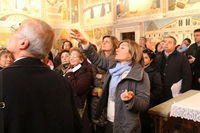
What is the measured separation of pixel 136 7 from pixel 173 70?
667cm

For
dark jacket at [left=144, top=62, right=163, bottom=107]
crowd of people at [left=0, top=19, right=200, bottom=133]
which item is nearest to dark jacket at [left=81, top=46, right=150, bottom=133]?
crowd of people at [left=0, top=19, right=200, bottom=133]

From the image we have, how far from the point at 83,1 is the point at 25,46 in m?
12.4

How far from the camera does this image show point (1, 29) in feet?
35.9

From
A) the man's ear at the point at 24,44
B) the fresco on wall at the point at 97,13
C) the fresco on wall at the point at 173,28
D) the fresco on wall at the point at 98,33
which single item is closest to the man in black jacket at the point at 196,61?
the fresco on wall at the point at 173,28

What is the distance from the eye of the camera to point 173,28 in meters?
8.90

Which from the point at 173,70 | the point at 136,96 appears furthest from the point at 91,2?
the point at 136,96

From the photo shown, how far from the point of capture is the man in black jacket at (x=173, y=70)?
164 inches

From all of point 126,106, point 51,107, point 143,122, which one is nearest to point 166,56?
point 143,122

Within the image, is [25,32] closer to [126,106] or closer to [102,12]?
[126,106]

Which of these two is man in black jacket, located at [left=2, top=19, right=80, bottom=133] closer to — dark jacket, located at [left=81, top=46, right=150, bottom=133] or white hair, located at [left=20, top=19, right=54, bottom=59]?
white hair, located at [left=20, top=19, right=54, bottom=59]

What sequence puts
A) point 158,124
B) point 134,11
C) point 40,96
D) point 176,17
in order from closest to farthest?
point 40,96 < point 158,124 < point 176,17 < point 134,11

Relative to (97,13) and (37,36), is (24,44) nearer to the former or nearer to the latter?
(37,36)

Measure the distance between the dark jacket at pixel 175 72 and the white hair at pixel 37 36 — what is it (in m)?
3.30

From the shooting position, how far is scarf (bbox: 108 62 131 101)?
2.65m
